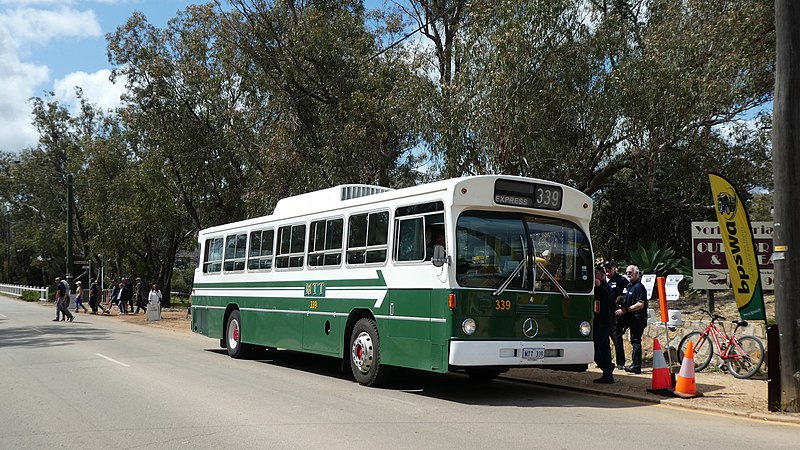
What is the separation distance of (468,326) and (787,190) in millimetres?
4539

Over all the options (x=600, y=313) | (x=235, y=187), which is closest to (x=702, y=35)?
(x=600, y=313)

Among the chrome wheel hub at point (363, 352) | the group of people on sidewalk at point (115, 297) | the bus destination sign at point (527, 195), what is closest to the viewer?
the bus destination sign at point (527, 195)

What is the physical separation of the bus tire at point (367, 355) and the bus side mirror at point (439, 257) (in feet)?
6.75

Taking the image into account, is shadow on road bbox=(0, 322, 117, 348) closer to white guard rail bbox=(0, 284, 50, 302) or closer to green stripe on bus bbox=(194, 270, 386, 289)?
green stripe on bus bbox=(194, 270, 386, 289)

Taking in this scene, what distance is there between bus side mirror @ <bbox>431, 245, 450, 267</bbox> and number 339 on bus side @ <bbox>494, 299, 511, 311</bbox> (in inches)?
35.8

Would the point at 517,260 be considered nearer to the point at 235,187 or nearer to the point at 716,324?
the point at 716,324


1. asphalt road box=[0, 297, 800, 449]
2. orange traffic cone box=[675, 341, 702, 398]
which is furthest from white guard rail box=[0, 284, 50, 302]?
orange traffic cone box=[675, 341, 702, 398]

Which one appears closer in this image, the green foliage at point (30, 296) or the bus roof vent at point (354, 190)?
the bus roof vent at point (354, 190)

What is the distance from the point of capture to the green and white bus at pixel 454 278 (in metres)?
9.98

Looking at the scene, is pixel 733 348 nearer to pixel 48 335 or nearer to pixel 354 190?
pixel 354 190

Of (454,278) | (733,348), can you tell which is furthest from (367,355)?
(733,348)

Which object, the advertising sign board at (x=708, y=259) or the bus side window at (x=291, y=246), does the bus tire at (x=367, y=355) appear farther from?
the advertising sign board at (x=708, y=259)

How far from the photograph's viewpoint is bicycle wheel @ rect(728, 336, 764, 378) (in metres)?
12.0

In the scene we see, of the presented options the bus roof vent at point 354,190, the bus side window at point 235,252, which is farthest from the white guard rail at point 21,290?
the bus roof vent at point 354,190
